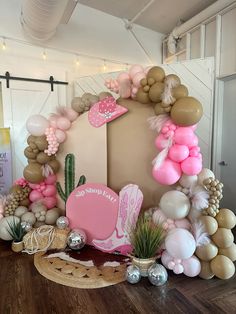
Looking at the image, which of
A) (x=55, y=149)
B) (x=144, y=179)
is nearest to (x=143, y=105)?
(x=144, y=179)

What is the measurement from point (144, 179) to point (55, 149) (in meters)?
1.02

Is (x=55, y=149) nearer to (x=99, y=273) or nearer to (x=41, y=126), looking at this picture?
(x=41, y=126)

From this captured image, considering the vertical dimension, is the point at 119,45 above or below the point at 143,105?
above

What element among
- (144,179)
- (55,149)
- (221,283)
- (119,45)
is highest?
(119,45)

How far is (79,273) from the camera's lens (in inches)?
73.1

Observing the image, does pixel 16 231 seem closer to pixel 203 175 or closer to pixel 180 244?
pixel 180 244

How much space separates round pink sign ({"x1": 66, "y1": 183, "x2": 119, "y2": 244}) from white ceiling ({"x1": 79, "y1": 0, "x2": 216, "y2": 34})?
124 inches

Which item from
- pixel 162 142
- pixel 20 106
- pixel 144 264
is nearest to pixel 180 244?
pixel 144 264

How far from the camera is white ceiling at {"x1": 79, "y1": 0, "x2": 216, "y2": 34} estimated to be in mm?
3604

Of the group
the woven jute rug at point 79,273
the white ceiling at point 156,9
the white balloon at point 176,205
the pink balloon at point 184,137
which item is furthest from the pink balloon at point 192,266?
the white ceiling at point 156,9

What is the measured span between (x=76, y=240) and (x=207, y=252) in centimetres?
116

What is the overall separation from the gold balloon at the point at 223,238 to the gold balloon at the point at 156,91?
1.21 metres

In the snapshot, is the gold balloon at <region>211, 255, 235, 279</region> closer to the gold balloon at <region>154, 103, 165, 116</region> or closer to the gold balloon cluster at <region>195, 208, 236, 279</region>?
the gold balloon cluster at <region>195, 208, 236, 279</region>

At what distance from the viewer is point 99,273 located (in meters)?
1.86
